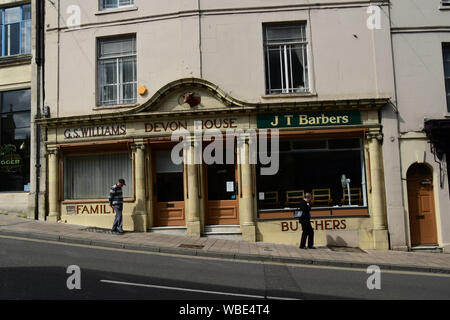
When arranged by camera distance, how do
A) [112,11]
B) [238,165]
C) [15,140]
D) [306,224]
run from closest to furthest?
[306,224]
[238,165]
[112,11]
[15,140]

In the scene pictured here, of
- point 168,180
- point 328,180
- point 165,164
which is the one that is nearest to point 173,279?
point 168,180

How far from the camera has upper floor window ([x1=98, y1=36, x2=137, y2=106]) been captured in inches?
461

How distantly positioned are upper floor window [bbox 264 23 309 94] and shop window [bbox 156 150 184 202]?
437 cm

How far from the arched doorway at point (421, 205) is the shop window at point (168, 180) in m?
7.70

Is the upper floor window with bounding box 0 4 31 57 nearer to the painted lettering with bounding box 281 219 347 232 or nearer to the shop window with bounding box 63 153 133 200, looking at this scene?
the shop window with bounding box 63 153 133 200

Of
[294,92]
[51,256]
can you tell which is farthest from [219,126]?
[51,256]

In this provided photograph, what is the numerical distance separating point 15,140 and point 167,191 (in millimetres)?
6777

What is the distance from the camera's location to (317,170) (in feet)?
35.5

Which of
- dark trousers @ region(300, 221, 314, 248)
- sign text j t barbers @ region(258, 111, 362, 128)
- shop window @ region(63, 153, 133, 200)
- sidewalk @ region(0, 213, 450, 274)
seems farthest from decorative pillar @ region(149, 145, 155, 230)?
dark trousers @ region(300, 221, 314, 248)

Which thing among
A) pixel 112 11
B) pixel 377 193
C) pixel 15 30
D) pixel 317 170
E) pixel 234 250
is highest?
pixel 15 30

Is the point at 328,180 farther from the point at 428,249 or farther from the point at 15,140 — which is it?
the point at 15,140

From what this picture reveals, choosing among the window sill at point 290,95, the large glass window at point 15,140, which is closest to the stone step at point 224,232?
the window sill at point 290,95

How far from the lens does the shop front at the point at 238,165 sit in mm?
10336

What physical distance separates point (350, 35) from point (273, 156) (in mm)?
4967
